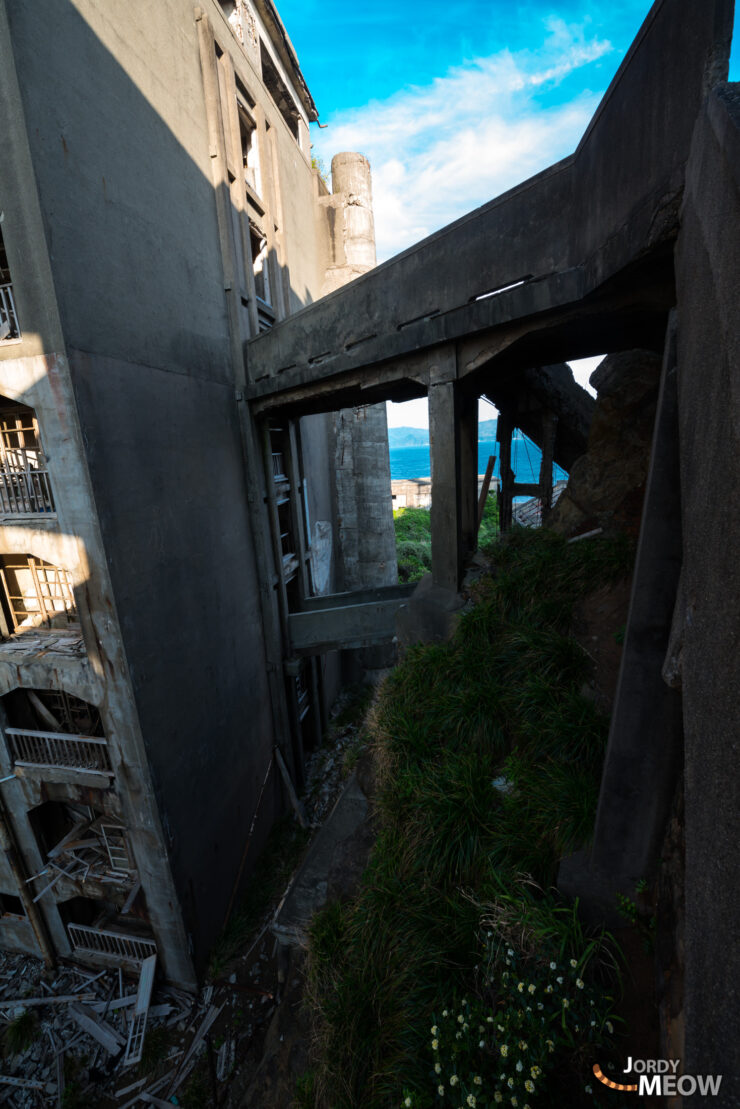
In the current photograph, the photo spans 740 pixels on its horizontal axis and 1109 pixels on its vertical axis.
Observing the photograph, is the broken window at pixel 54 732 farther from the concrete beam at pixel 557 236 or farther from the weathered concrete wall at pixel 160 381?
the concrete beam at pixel 557 236

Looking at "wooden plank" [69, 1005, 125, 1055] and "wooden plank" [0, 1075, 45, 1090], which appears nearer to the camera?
"wooden plank" [0, 1075, 45, 1090]

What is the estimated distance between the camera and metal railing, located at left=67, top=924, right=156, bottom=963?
7.20 meters

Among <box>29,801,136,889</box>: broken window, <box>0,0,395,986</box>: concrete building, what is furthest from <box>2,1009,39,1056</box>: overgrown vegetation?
<box>29,801,136,889</box>: broken window

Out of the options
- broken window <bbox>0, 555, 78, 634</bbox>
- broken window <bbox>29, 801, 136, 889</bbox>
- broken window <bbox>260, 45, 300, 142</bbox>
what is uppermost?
broken window <bbox>260, 45, 300, 142</bbox>

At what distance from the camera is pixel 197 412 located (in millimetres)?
7383

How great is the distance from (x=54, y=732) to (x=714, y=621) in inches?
328

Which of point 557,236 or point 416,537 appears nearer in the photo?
point 557,236

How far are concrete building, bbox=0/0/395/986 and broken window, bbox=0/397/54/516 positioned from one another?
1.8 inches

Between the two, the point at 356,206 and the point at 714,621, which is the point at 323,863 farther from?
the point at 356,206

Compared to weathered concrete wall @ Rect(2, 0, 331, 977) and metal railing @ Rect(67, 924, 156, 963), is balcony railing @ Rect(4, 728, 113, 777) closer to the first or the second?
weathered concrete wall @ Rect(2, 0, 331, 977)

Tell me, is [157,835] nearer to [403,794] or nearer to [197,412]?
[403,794]

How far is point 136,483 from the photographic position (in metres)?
5.98

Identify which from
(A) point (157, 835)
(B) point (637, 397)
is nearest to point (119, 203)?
(B) point (637, 397)

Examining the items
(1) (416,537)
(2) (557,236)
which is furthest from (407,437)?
(2) (557,236)
